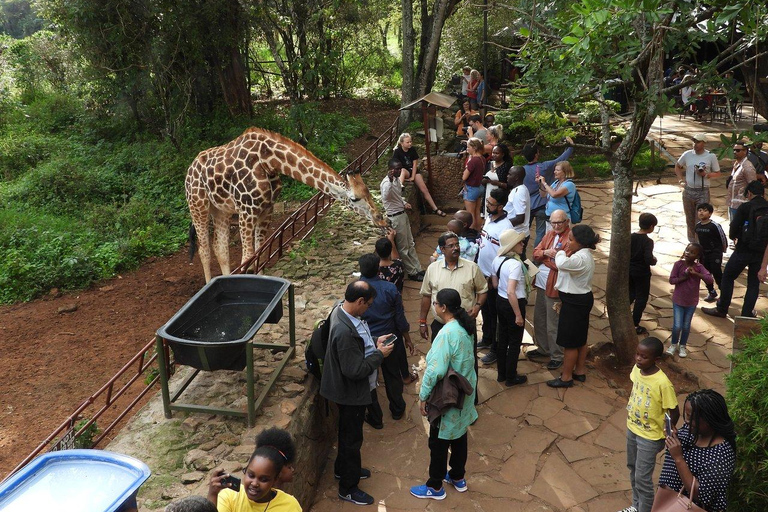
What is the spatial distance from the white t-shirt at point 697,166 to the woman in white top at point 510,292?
4.10m

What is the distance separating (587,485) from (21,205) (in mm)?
12902

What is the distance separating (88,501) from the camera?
3262 millimetres

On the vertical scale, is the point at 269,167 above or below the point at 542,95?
below

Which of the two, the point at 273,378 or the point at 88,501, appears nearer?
the point at 88,501

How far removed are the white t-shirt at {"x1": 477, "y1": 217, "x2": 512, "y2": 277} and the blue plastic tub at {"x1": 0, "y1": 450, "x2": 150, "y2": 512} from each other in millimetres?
4317

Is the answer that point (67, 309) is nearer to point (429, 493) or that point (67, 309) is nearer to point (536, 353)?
point (429, 493)

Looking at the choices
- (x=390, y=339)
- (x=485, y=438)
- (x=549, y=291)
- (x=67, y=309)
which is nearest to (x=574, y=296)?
(x=549, y=291)

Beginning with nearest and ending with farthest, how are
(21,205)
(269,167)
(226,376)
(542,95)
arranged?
(226,376), (542,95), (269,167), (21,205)

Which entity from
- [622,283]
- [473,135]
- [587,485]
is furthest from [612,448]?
[473,135]

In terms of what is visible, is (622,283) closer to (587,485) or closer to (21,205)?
(587,485)

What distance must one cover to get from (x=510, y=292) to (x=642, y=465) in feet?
6.85

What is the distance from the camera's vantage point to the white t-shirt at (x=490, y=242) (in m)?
6.79

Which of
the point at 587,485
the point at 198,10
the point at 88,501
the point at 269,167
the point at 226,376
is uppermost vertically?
the point at 198,10

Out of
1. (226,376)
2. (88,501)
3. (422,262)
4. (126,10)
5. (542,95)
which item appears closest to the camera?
(88,501)
